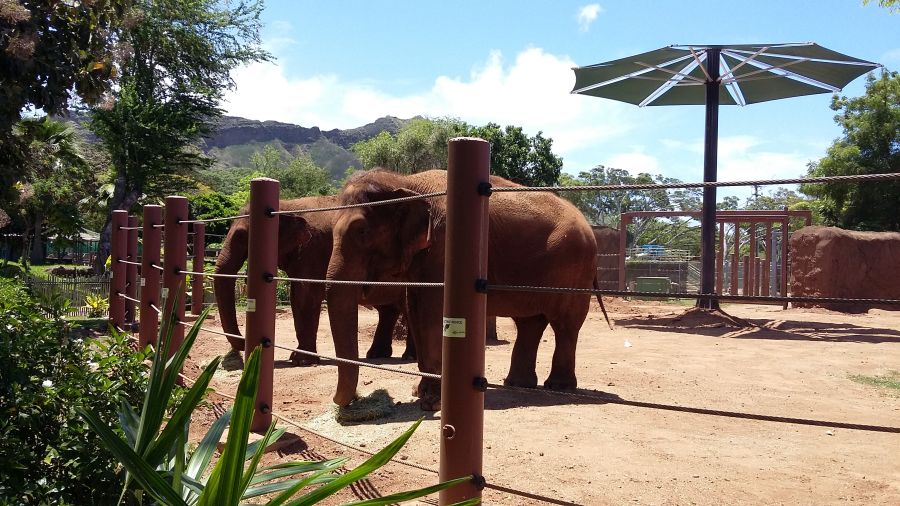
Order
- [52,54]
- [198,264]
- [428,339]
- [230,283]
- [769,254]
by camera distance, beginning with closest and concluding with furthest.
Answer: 1. [428,339]
2. [52,54]
3. [230,283]
4. [198,264]
5. [769,254]

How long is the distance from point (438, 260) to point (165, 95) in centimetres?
1950

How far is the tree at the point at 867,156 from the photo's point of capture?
28.0 m

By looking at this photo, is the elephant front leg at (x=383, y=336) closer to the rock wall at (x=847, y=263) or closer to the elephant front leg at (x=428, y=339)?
the elephant front leg at (x=428, y=339)

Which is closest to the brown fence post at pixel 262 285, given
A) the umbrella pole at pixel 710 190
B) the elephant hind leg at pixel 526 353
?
the elephant hind leg at pixel 526 353

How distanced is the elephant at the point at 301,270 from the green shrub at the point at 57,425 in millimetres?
5674

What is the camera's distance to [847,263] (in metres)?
19.2

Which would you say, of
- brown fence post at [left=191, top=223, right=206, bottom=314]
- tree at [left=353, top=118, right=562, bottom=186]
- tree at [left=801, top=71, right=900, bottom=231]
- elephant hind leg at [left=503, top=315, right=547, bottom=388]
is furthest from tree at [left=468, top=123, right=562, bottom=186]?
elephant hind leg at [left=503, top=315, right=547, bottom=388]

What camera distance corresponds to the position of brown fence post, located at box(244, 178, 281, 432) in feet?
13.3

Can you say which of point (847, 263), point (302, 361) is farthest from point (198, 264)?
point (847, 263)

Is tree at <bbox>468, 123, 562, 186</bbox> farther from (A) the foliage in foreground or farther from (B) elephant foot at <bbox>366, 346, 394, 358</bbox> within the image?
(A) the foliage in foreground

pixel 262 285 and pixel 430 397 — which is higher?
pixel 262 285

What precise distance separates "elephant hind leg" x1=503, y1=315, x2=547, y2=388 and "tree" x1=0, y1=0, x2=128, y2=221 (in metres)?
5.47

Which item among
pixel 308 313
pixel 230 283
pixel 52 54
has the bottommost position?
pixel 308 313

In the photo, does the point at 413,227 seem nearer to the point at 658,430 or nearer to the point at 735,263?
the point at 658,430
